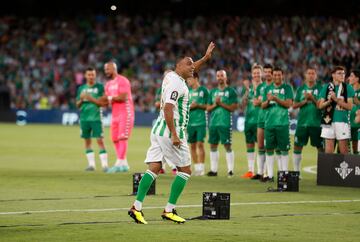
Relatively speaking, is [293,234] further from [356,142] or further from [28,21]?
[28,21]

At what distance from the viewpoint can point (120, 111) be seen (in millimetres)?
23391

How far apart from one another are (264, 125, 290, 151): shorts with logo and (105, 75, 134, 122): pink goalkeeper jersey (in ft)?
13.8

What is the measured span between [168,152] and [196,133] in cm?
921

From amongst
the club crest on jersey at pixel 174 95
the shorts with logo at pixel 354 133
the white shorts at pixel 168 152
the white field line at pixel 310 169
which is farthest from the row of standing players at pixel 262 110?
the club crest on jersey at pixel 174 95

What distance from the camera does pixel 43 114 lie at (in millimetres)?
49188

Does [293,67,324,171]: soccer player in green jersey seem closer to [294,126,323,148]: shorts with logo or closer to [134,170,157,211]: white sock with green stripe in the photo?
[294,126,323,148]: shorts with logo

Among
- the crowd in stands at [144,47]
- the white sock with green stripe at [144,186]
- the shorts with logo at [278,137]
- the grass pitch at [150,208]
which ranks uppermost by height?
the crowd in stands at [144,47]

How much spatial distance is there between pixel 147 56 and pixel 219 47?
467cm

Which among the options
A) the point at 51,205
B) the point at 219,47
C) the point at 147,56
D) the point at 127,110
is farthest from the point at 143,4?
the point at 51,205

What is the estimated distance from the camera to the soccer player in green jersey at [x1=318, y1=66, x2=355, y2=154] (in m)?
19.6

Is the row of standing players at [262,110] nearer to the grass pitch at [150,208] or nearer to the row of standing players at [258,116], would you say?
the row of standing players at [258,116]

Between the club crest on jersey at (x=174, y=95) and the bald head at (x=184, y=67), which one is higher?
the bald head at (x=184, y=67)

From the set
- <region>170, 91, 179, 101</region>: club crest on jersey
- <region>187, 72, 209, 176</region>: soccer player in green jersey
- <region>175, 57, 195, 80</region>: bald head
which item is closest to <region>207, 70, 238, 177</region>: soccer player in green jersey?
<region>187, 72, 209, 176</region>: soccer player in green jersey

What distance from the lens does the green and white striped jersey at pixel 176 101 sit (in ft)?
42.9
